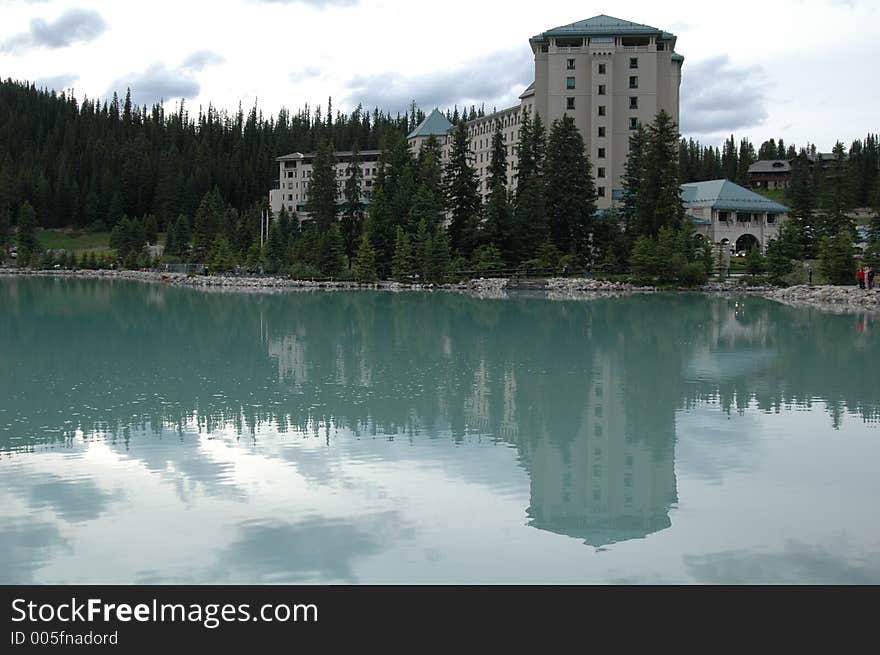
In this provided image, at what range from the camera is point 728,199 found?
78.6 metres

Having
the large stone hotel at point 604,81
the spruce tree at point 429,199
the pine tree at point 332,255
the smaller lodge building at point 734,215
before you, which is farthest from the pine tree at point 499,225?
the smaller lodge building at point 734,215

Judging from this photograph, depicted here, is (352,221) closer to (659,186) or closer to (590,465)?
(659,186)

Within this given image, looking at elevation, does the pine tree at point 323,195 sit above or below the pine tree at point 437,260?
above

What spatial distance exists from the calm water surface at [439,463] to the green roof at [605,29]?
58109 millimetres

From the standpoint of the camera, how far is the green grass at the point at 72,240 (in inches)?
4911

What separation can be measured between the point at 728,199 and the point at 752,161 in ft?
229

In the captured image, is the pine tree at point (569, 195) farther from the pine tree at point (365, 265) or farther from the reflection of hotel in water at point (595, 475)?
the reflection of hotel in water at point (595, 475)

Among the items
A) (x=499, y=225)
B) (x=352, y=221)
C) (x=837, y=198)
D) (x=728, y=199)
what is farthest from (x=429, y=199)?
(x=837, y=198)

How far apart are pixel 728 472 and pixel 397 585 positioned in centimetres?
540

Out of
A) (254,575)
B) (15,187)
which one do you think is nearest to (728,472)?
(254,575)

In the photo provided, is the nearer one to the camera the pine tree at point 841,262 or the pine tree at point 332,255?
the pine tree at point 841,262

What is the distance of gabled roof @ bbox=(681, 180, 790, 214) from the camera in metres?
78.2

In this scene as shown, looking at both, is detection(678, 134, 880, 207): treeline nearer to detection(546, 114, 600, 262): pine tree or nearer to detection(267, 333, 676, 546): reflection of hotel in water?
detection(546, 114, 600, 262): pine tree
